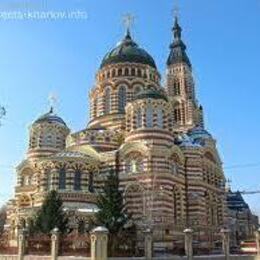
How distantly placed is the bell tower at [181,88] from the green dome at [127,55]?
27.1 ft

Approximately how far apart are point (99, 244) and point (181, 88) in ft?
127

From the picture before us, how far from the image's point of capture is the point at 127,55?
51.2 m

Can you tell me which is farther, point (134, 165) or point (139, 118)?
point (139, 118)

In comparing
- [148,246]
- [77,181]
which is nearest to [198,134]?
[77,181]

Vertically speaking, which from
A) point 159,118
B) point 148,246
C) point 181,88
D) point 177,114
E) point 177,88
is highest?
point 177,88

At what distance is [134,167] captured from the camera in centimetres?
3953

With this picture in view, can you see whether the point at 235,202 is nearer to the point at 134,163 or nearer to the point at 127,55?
the point at 127,55

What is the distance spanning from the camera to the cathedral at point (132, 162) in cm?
3762

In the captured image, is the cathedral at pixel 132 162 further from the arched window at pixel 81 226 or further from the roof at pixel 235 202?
the roof at pixel 235 202

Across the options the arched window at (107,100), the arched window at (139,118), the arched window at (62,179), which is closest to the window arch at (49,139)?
the arched window at (107,100)

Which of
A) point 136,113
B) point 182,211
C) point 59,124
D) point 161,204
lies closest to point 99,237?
point 161,204

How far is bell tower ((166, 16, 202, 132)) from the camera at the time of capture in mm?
58531

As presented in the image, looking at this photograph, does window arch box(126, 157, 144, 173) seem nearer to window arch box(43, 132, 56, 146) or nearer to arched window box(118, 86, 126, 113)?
arched window box(118, 86, 126, 113)

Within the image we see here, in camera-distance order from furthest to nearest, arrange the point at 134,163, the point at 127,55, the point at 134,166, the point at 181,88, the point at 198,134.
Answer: the point at 181,88, the point at 127,55, the point at 198,134, the point at 134,163, the point at 134,166
